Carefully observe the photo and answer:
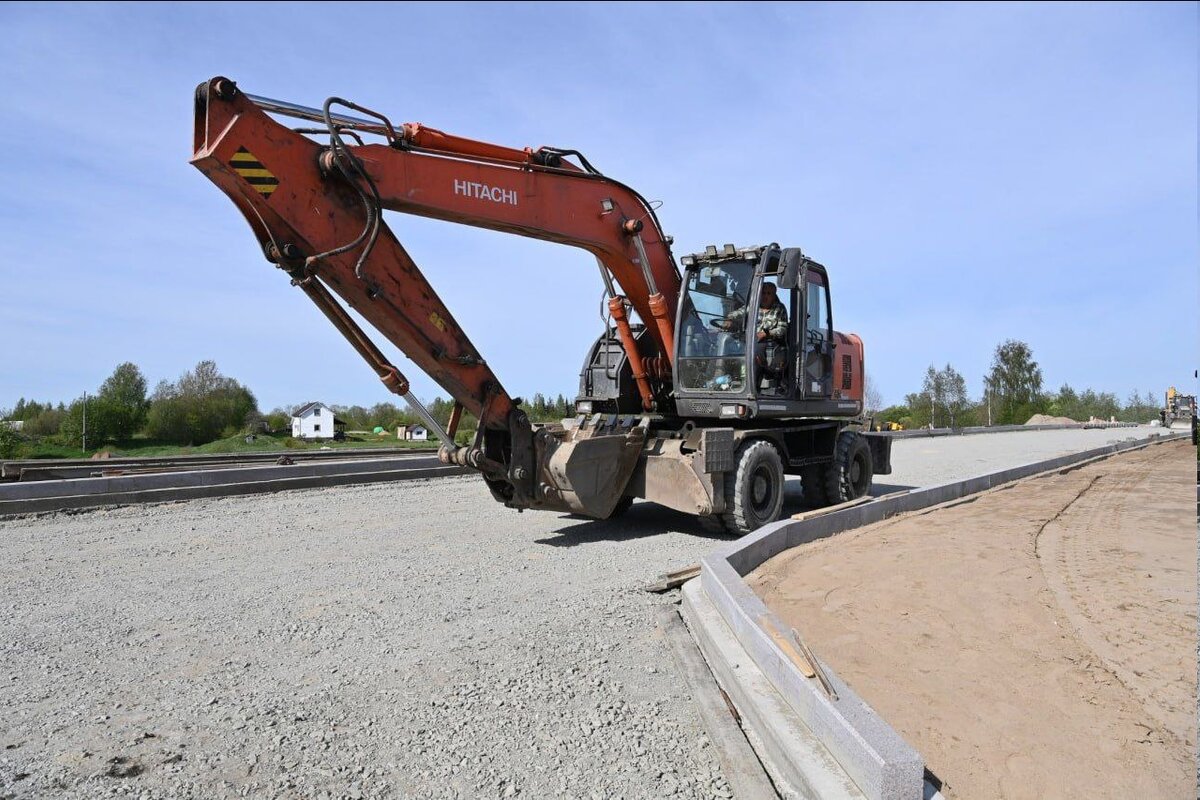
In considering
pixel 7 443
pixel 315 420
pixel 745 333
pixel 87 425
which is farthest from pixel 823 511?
pixel 315 420

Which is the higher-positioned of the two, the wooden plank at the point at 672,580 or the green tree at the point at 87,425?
the green tree at the point at 87,425

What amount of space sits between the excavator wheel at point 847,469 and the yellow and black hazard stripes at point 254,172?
24.1 feet

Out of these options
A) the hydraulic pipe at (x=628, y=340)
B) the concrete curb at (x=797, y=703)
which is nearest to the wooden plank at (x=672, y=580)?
the concrete curb at (x=797, y=703)

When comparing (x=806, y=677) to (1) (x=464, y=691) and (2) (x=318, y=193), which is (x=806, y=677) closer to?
(1) (x=464, y=691)

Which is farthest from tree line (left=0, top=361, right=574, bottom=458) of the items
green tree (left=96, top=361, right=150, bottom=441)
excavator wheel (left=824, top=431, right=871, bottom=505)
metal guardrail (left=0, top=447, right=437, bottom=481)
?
excavator wheel (left=824, top=431, right=871, bottom=505)

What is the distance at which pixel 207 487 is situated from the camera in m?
10.4

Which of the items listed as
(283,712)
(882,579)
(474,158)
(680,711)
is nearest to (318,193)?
(474,158)

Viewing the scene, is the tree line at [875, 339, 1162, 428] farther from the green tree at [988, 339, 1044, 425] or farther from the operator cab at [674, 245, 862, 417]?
the operator cab at [674, 245, 862, 417]

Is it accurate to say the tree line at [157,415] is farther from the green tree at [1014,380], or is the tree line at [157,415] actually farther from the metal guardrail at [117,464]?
the green tree at [1014,380]

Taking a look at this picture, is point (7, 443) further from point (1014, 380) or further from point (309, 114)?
point (1014, 380)

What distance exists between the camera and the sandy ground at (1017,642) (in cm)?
313

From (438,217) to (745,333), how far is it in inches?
136

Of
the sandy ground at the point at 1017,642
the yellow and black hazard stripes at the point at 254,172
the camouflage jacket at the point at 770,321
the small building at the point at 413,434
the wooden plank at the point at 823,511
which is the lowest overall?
the sandy ground at the point at 1017,642

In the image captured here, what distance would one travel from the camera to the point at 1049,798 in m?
2.85
